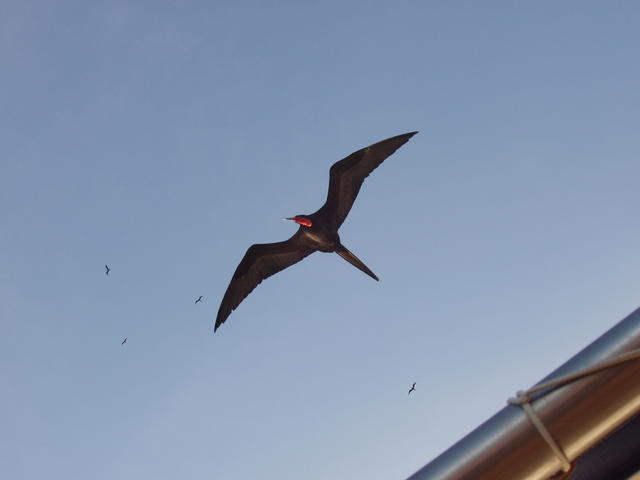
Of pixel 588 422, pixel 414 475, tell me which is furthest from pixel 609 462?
pixel 414 475

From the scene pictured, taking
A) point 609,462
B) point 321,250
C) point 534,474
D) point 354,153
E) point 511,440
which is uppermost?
point 354,153

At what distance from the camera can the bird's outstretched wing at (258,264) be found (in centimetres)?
1330

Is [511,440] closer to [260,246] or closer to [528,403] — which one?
[528,403]

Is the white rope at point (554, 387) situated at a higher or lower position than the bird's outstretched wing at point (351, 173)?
lower

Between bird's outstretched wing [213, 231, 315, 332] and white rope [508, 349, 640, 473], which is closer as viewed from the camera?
white rope [508, 349, 640, 473]

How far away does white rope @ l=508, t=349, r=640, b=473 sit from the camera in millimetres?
1682

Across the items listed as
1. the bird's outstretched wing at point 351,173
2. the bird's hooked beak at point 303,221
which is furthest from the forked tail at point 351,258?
the bird's hooked beak at point 303,221

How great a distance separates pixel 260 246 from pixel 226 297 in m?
1.41

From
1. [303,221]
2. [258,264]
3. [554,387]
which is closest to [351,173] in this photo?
[303,221]

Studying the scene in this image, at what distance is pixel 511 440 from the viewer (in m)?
1.78

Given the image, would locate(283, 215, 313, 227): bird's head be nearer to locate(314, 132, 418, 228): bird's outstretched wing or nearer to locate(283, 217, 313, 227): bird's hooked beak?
locate(283, 217, 313, 227): bird's hooked beak

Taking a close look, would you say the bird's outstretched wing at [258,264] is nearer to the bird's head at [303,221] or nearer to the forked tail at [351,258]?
the bird's head at [303,221]

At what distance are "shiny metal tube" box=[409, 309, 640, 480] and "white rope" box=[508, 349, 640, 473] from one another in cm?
2

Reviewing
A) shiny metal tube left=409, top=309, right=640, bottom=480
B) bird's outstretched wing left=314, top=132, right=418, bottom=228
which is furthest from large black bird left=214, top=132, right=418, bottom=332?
shiny metal tube left=409, top=309, right=640, bottom=480
